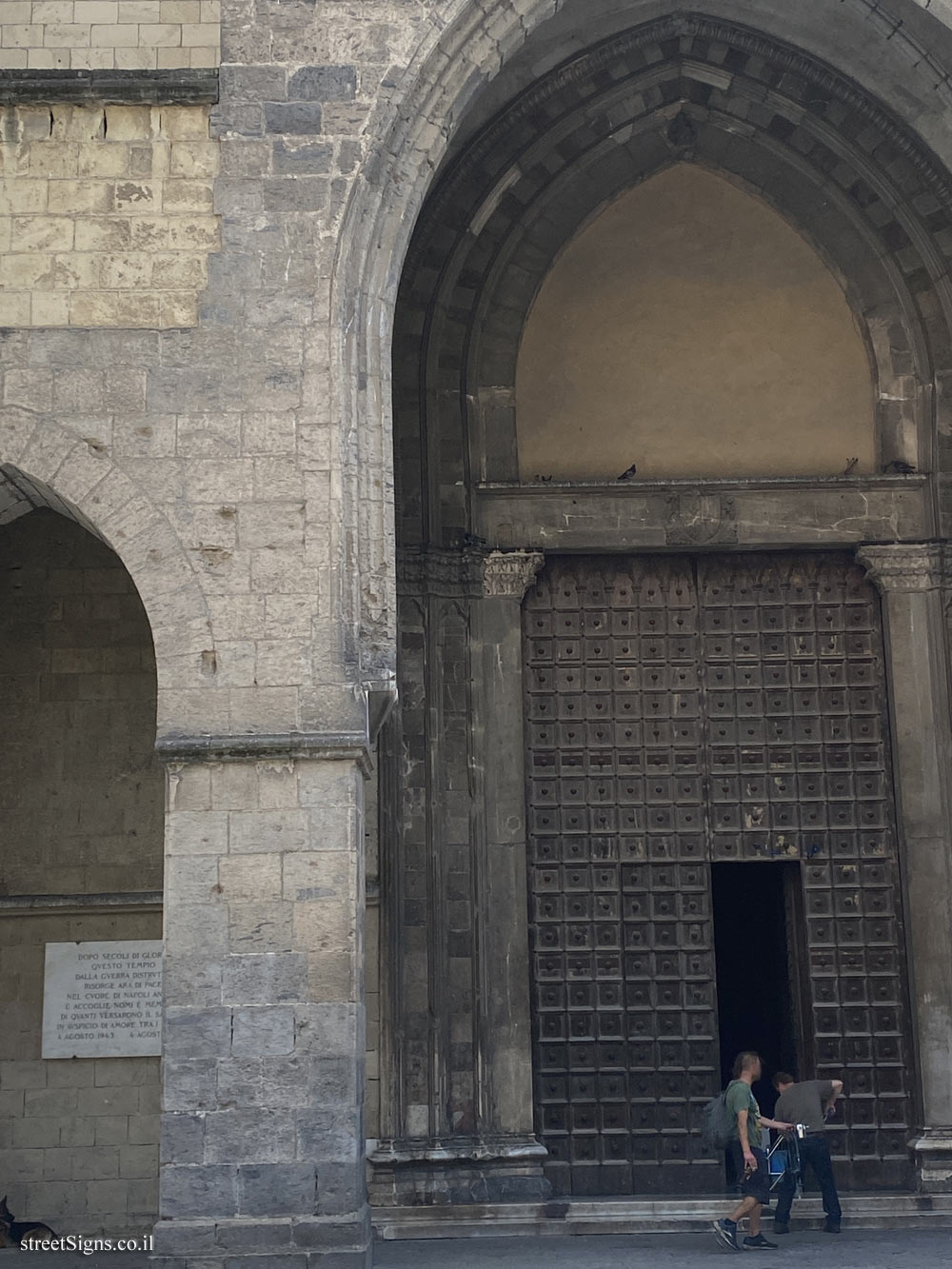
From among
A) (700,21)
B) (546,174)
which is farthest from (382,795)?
(700,21)

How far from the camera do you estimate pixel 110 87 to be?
862 centimetres

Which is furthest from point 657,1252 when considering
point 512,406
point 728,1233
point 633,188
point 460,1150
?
point 633,188

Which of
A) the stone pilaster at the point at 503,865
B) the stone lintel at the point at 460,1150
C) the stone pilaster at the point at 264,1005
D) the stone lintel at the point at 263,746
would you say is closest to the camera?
the stone pilaster at the point at 264,1005

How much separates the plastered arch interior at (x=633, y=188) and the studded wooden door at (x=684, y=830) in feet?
3.17

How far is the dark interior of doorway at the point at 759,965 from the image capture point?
11055 mm

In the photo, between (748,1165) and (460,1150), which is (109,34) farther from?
(748,1165)

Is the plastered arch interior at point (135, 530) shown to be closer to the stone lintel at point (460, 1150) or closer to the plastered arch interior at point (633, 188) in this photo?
the plastered arch interior at point (633, 188)

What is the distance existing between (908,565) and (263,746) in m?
5.00

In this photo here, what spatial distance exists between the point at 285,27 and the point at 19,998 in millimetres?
5832

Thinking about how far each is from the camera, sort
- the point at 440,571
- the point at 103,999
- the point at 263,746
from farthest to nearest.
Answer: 1. the point at 440,571
2. the point at 103,999
3. the point at 263,746

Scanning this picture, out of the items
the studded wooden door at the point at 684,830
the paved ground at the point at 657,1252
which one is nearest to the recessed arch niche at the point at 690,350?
the studded wooden door at the point at 684,830

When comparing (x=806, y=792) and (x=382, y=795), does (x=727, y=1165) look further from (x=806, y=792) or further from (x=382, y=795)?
(x=382, y=795)

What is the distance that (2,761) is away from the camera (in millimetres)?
10695

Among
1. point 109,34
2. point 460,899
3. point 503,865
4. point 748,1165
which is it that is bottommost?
point 748,1165
